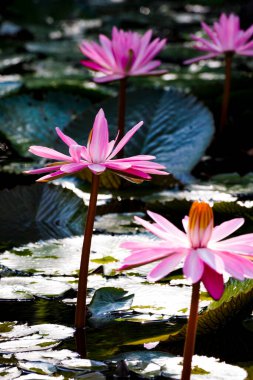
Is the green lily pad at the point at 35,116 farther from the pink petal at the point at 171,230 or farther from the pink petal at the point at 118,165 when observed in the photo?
the pink petal at the point at 171,230

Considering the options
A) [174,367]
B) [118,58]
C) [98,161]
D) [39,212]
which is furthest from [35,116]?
[174,367]

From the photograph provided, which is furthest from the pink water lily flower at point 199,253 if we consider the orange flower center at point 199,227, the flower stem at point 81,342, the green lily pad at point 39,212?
the green lily pad at point 39,212

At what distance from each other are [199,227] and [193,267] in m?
Result: 0.06

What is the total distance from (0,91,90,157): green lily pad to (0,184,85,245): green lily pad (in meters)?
0.51

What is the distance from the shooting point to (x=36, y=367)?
1.03 m

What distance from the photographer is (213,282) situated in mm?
880

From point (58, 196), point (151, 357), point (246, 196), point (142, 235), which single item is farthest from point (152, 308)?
point (246, 196)

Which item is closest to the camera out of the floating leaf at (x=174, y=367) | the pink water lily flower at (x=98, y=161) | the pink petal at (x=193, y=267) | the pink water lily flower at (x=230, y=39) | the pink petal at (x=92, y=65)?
the pink petal at (x=193, y=267)

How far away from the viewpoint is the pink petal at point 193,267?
0.84 meters

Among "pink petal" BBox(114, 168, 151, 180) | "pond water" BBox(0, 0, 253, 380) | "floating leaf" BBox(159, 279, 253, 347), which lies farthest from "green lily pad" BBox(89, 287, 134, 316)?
"pink petal" BBox(114, 168, 151, 180)

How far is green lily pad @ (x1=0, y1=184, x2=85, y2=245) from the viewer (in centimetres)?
164

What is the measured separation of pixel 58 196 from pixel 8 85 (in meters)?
1.03

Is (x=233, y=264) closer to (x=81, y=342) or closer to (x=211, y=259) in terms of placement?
(x=211, y=259)

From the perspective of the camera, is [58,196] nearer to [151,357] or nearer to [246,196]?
[246,196]
